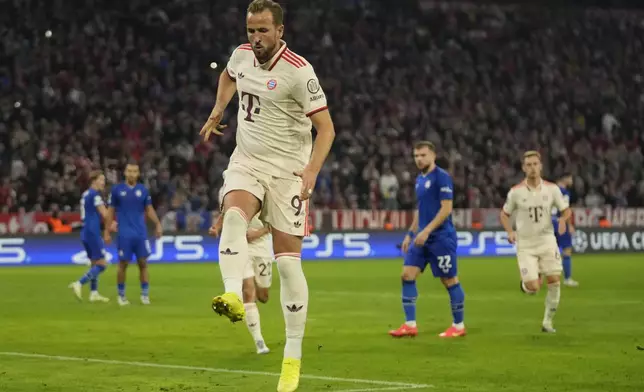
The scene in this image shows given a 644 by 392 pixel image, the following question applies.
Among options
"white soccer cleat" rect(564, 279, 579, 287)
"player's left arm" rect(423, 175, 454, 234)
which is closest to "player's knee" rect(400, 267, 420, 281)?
"player's left arm" rect(423, 175, 454, 234)

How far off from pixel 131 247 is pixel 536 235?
8.00 m

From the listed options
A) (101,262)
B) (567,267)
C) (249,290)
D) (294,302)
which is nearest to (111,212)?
(101,262)

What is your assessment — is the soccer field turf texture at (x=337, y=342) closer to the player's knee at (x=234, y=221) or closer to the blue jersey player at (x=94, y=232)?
the blue jersey player at (x=94, y=232)

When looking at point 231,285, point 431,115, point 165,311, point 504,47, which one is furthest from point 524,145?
point 231,285

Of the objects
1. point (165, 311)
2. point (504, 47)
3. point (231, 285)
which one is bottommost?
point (165, 311)

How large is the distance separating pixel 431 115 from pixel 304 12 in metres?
6.37

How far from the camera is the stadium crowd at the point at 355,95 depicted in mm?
35188

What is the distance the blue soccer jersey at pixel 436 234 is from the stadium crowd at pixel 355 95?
19380 millimetres

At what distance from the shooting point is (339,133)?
39625mm

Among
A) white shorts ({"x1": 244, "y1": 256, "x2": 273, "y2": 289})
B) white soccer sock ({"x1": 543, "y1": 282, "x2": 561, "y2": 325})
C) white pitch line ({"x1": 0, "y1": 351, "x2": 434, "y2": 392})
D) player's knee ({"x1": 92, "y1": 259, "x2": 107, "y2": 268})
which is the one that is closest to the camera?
white pitch line ({"x1": 0, "y1": 351, "x2": 434, "y2": 392})

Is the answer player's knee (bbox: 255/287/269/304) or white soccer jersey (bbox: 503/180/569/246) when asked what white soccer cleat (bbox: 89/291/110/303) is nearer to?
player's knee (bbox: 255/287/269/304)

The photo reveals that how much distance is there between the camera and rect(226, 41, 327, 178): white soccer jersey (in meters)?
8.53

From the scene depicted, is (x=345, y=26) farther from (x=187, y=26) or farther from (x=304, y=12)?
(x=187, y=26)

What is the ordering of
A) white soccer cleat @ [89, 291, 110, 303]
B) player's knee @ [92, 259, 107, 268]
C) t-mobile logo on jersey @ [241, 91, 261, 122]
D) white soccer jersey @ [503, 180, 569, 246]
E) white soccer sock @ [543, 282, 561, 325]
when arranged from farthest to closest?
player's knee @ [92, 259, 107, 268]
white soccer cleat @ [89, 291, 110, 303]
white soccer jersey @ [503, 180, 569, 246]
white soccer sock @ [543, 282, 561, 325]
t-mobile logo on jersey @ [241, 91, 261, 122]
